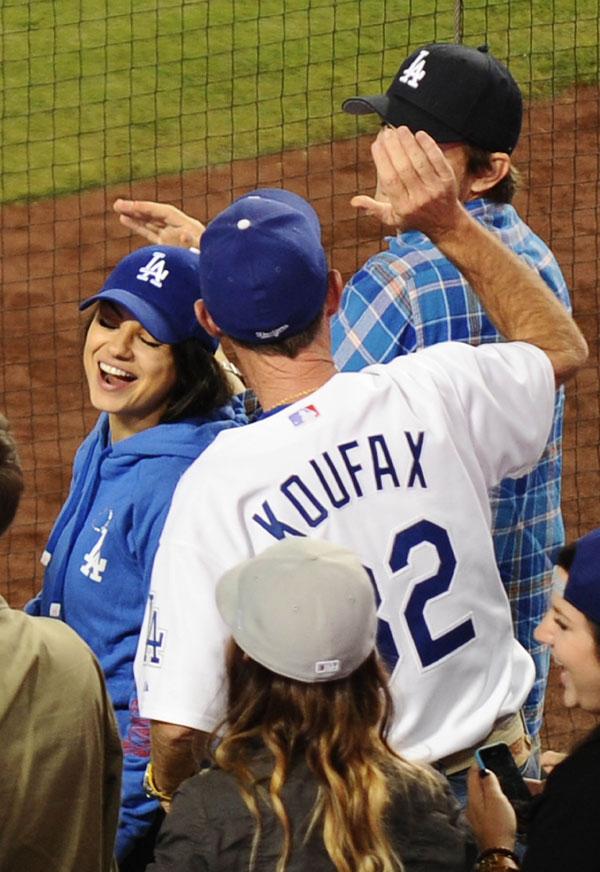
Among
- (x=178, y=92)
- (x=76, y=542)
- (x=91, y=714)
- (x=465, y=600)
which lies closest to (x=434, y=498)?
(x=465, y=600)

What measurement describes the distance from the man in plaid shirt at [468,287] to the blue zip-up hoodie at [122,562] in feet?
1.52

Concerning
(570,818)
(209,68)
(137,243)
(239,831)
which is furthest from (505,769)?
(209,68)

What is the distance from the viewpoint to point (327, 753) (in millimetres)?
2213

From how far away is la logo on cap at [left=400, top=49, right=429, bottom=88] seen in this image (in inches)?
140

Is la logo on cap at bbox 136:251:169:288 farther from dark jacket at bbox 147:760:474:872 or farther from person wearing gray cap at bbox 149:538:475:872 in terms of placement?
dark jacket at bbox 147:760:474:872

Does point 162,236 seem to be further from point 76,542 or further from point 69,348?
point 69,348

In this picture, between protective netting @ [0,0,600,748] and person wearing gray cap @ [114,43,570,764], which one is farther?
protective netting @ [0,0,600,748]

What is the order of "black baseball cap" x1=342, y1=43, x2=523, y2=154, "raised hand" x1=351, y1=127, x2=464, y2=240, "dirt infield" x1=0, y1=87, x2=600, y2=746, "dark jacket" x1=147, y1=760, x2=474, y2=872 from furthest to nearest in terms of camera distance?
1. "dirt infield" x1=0, y1=87, x2=600, y2=746
2. "black baseball cap" x1=342, y1=43, x2=523, y2=154
3. "raised hand" x1=351, y1=127, x2=464, y2=240
4. "dark jacket" x1=147, y1=760, x2=474, y2=872

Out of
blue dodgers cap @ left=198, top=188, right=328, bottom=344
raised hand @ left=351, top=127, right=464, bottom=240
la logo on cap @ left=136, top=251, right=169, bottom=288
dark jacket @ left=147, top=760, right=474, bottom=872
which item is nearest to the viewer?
dark jacket @ left=147, top=760, right=474, bottom=872

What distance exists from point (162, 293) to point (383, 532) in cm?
114

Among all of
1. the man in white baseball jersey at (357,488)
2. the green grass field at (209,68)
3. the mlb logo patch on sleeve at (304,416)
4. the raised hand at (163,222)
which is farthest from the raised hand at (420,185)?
the green grass field at (209,68)

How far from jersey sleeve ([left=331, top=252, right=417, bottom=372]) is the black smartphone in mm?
971

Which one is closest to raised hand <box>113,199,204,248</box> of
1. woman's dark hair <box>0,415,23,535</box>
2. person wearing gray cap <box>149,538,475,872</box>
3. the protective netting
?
woman's dark hair <box>0,415,23,535</box>

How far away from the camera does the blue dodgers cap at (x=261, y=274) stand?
9.01 ft
